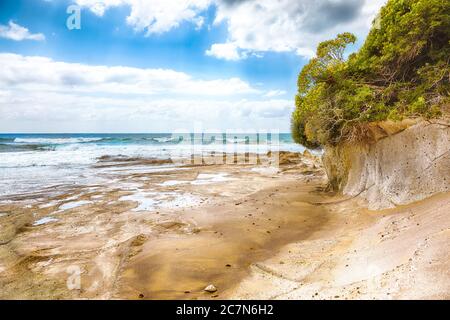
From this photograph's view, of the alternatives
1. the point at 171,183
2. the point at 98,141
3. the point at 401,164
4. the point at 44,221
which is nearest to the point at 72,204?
the point at 44,221

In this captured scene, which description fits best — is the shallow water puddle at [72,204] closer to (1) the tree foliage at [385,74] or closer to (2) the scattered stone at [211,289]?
(2) the scattered stone at [211,289]

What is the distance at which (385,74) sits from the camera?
7.50 meters

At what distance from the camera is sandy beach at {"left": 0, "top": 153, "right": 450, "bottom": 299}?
11.8 ft

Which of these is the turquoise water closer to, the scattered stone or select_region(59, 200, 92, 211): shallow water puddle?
select_region(59, 200, 92, 211): shallow water puddle

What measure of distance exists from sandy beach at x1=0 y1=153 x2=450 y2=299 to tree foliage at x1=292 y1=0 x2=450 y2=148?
220 centimetres

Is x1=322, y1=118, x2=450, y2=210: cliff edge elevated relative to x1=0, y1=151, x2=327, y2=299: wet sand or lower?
elevated

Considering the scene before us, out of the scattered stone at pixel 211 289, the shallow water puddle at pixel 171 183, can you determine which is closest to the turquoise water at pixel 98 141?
the shallow water puddle at pixel 171 183

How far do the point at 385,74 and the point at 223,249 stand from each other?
235 inches

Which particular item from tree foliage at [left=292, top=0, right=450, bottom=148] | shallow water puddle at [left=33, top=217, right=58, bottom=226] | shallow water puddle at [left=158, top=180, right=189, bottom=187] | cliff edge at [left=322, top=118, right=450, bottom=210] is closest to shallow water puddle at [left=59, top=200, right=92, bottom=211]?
shallow water puddle at [left=33, top=217, right=58, bottom=226]

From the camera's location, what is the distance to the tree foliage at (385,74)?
6.34 meters

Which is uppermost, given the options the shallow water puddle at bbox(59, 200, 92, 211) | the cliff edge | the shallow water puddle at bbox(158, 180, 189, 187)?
the cliff edge

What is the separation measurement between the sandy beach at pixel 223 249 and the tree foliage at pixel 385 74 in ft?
7.20
